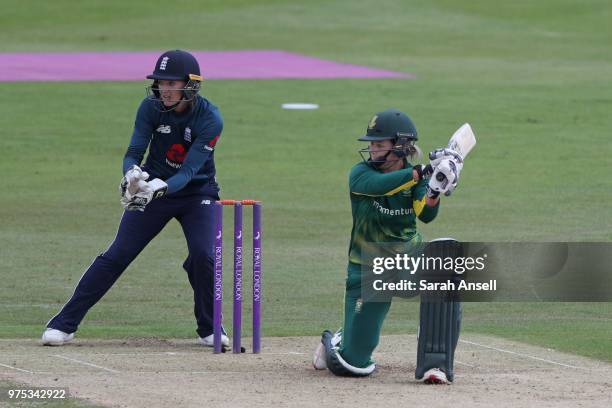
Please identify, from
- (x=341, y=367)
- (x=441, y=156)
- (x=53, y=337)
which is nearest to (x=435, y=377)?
(x=341, y=367)

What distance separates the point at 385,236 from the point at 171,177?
1.70m

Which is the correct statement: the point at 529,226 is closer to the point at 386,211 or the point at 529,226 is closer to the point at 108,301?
the point at 108,301

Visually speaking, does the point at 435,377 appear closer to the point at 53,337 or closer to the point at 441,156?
the point at 441,156

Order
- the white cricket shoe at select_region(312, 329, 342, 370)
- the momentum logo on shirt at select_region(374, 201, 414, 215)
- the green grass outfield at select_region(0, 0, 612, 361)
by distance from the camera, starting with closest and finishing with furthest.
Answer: the momentum logo on shirt at select_region(374, 201, 414, 215) < the white cricket shoe at select_region(312, 329, 342, 370) < the green grass outfield at select_region(0, 0, 612, 361)

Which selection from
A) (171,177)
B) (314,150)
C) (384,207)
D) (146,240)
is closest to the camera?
(384,207)

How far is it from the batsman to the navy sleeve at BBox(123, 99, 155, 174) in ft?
5.87

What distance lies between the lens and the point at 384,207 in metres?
8.71

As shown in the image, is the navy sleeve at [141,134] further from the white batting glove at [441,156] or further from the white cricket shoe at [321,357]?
the white batting glove at [441,156]

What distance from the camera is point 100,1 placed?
4566cm

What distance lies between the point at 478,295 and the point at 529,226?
24.0ft

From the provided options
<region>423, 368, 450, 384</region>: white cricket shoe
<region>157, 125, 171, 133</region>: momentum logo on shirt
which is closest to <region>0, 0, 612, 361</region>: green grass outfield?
<region>157, 125, 171, 133</region>: momentum logo on shirt

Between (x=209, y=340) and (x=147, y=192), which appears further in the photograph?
(x=209, y=340)

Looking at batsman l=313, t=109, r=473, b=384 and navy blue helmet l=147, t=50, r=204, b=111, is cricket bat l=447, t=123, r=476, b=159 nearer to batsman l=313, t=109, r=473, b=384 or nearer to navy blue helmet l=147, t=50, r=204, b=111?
batsman l=313, t=109, r=473, b=384

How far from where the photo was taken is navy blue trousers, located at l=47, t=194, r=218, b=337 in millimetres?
9820
